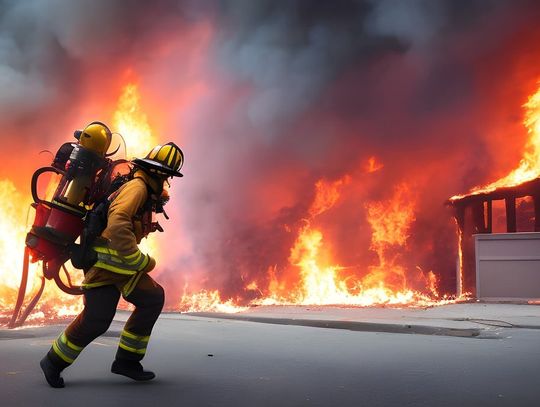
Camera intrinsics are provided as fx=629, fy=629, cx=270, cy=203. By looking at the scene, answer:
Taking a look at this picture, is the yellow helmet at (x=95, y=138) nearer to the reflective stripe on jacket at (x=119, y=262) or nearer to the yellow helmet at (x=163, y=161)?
the yellow helmet at (x=163, y=161)

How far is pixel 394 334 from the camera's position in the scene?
8.12 metres

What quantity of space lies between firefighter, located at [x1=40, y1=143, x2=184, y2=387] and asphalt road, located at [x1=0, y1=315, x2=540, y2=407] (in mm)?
237

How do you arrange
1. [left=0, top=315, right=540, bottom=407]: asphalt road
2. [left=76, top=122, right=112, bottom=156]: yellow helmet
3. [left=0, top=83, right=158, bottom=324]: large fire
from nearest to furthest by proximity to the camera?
[left=0, top=315, right=540, bottom=407]: asphalt road
[left=76, top=122, right=112, bottom=156]: yellow helmet
[left=0, top=83, right=158, bottom=324]: large fire

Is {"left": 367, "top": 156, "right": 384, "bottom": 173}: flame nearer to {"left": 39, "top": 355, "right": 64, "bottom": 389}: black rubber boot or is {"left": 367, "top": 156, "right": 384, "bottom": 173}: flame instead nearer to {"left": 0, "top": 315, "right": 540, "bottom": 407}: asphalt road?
{"left": 0, "top": 315, "right": 540, "bottom": 407}: asphalt road

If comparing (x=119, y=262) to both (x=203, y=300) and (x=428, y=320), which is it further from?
(x=203, y=300)

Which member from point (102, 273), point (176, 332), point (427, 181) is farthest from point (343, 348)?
point (427, 181)

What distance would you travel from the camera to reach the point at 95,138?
4617 millimetres

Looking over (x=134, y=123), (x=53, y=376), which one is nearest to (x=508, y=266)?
(x=134, y=123)

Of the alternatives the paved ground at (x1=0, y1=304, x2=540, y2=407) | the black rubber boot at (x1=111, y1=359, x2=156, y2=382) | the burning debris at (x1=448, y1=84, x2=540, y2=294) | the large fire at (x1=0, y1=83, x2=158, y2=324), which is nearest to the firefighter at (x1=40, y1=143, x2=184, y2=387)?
the black rubber boot at (x1=111, y1=359, x2=156, y2=382)

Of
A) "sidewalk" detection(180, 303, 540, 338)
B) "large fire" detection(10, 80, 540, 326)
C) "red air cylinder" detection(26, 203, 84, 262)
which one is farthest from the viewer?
"large fire" detection(10, 80, 540, 326)

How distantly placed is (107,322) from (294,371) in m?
1.65

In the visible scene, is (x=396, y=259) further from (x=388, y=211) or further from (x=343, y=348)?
(x=343, y=348)

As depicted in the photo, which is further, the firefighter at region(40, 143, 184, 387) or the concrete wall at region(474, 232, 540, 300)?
the concrete wall at region(474, 232, 540, 300)

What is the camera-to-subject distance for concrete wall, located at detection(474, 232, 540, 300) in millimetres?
13953
